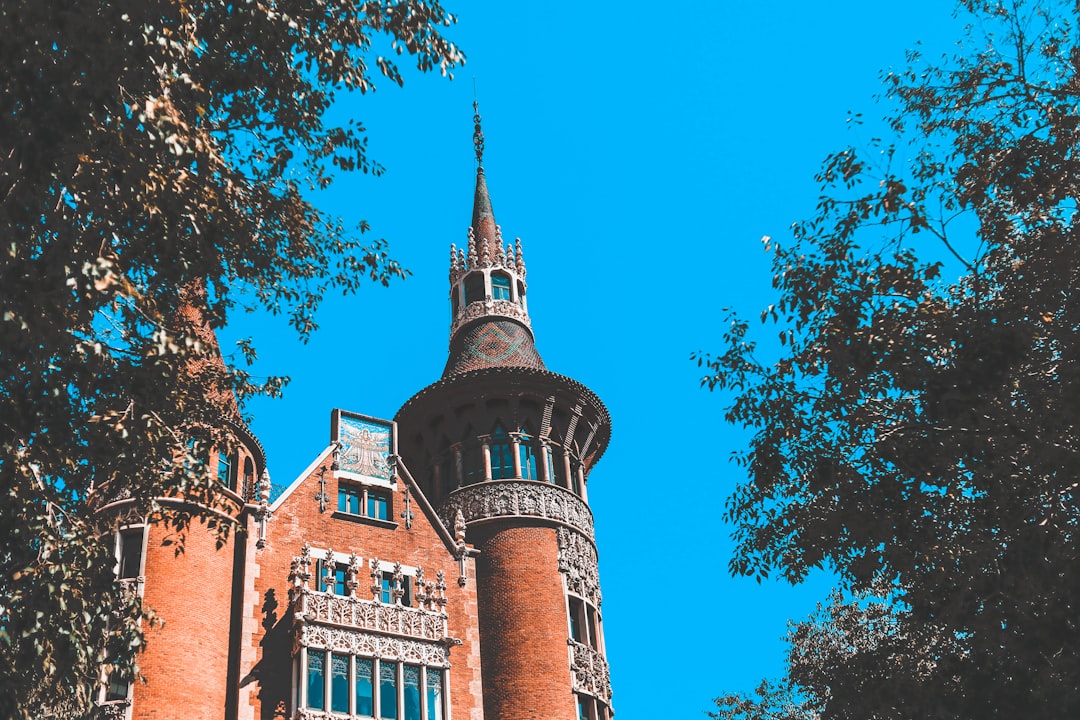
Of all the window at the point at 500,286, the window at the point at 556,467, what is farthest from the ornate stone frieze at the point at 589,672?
the window at the point at 500,286

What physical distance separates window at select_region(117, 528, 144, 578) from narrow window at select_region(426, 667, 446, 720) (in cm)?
799

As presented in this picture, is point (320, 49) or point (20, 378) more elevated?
point (320, 49)

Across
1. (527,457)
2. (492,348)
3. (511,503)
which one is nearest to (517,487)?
(511,503)

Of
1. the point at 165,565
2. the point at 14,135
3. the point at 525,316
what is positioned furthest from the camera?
the point at 525,316

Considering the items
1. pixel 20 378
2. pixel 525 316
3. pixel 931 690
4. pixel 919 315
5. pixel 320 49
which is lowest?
pixel 931 690

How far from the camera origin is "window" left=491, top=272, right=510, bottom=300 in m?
42.1

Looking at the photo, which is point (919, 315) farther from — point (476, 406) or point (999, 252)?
point (476, 406)

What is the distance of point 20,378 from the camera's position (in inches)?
610

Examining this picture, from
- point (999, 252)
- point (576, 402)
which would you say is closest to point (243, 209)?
point (999, 252)

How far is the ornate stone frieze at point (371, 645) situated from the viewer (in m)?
29.4

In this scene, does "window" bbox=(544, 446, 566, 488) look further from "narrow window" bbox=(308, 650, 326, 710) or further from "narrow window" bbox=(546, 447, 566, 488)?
"narrow window" bbox=(308, 650, 326, 710)

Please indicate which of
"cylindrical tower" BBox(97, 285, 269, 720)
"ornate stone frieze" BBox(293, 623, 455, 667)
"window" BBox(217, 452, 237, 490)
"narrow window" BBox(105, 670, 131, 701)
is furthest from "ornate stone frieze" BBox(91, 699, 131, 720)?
"window" BBox(217, 452, 237, 490)

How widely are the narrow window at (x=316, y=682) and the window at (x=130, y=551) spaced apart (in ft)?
15.9

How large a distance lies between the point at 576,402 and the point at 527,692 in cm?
990
